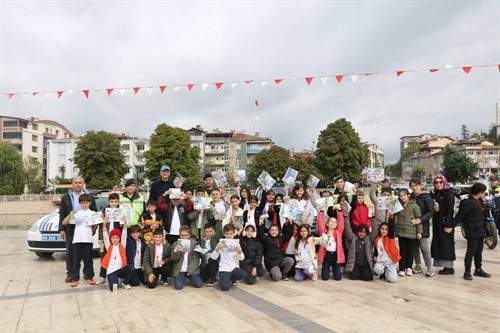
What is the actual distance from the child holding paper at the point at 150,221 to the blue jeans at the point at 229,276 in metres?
1.43

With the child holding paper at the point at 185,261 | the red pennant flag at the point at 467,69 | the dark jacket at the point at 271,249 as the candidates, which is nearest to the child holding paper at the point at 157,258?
the child holding paper at the point at 185,261

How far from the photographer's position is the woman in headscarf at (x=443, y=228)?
7047 mm

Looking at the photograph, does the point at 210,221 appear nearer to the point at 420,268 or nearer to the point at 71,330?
the point at 71,330

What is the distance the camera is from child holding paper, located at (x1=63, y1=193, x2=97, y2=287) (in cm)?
644

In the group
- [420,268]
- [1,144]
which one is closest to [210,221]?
[420,268]

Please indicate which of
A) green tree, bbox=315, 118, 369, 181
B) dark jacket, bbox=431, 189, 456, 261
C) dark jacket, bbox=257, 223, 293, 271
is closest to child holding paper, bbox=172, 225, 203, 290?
dark jacket, bbox=257, 223, 293, 271

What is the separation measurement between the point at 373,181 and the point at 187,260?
12.2 ft

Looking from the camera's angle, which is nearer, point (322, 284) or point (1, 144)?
point (322, 284)

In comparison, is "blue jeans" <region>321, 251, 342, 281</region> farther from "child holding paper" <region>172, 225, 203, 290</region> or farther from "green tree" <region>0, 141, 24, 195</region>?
"green tree" <region>0, 141, 24, 195</region>

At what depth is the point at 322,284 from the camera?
6.44 m

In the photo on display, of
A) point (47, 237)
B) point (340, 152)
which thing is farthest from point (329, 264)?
point (340, 152)

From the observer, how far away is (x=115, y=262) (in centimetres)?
612

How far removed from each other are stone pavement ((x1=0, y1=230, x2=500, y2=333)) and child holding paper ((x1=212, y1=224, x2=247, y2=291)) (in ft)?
0.63

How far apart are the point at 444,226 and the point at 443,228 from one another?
5 centimetres
